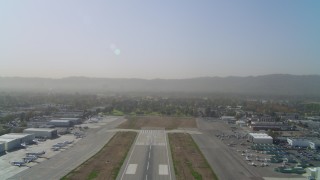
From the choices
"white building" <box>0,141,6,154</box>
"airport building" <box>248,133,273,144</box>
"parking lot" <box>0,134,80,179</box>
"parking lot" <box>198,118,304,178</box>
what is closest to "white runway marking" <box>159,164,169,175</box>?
"parking lot" <box>198,118,304,178</box>

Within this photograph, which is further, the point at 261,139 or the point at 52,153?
the point at 261,139

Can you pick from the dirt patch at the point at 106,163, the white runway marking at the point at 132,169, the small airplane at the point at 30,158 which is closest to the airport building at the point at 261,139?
the dirt patch at the point at 106,163

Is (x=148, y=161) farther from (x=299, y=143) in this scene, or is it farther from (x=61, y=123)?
(x=61, y=123)

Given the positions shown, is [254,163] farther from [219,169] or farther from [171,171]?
[171,171]

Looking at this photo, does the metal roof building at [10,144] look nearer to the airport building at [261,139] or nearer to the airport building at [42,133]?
the airport building at [42,133]

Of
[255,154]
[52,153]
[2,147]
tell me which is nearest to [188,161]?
[255,154]

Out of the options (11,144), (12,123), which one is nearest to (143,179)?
(11,144)
